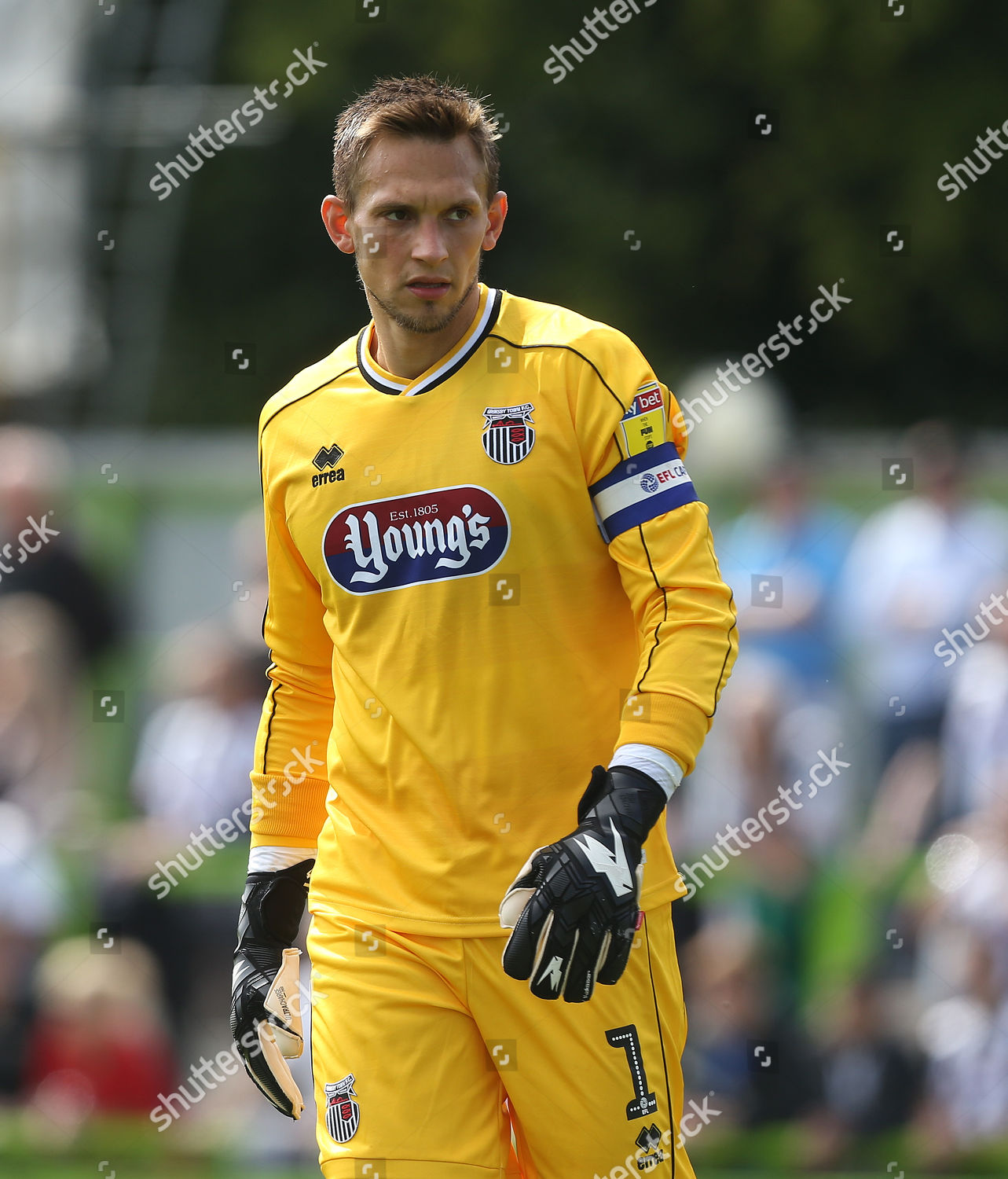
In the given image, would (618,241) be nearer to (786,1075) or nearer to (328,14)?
(328,14)

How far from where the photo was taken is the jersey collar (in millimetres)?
3393

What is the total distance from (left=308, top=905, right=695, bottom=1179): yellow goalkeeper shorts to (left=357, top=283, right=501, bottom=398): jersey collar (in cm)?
109

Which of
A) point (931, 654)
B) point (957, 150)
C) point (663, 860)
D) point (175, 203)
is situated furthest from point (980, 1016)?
point (175, 203)

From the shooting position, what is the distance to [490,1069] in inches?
130

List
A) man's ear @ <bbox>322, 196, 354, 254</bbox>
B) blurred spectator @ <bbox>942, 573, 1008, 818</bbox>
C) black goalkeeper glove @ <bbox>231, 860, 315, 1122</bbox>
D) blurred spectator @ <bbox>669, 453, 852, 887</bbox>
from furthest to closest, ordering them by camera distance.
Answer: blurred spectator @ <bbox>669, 453, 852, 887</bbox>
blurred spectator @ <bbox>942, 573, 1008, 818</bbox>
black goalkeeper glove @ <bbox>231, 860, 315, 1122</bbox>
man's ear @ <bbox>322, 196, 354, 254</bbox>

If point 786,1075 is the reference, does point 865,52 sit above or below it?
above

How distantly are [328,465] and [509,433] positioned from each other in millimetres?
407

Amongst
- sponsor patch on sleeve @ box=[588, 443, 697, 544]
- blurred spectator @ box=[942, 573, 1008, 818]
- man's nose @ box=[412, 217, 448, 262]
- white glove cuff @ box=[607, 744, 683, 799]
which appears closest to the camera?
white glove cuff @ box=[607, 744, 683, 799]

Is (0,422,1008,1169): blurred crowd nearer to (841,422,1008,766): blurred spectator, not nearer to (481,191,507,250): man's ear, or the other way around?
(841,422,1008,766): blurred spectator

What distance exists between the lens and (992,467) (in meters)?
6.83

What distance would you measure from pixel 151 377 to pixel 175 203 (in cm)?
139

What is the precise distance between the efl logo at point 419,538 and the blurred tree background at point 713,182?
8.93 m

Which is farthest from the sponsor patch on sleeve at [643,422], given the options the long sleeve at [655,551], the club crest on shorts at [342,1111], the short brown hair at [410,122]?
the club crest on shorts at [342,1111]

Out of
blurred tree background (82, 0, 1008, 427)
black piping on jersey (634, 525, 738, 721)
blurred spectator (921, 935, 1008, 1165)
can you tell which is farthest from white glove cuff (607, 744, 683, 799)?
Answer: blurred tree background (82, 0, 1008, 427)
